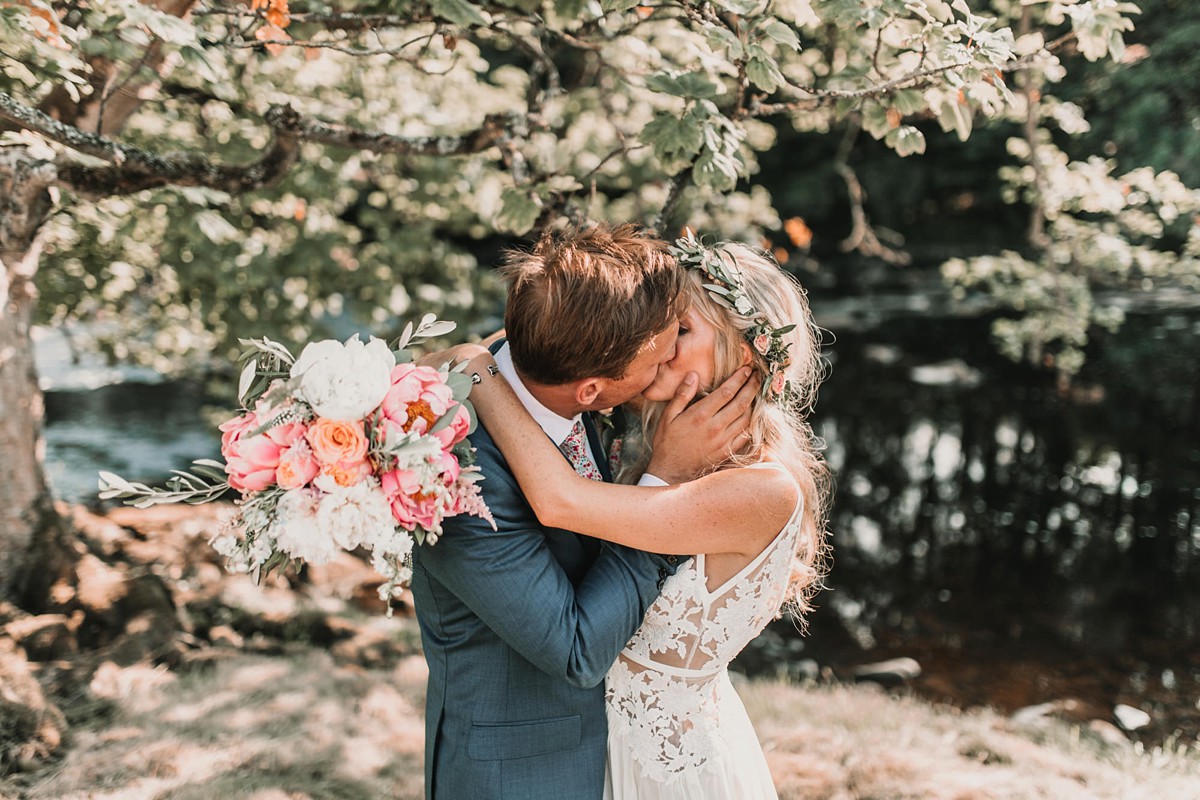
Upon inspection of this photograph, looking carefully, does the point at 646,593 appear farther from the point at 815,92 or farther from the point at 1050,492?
the point at 1050,492

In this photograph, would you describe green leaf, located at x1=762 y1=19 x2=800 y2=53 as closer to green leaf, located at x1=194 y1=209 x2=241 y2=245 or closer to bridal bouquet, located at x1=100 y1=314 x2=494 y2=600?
bridal bouquet, located at x1=100 y1=314 x2=494 y2=600

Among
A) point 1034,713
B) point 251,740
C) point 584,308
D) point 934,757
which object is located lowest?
point 1034,713

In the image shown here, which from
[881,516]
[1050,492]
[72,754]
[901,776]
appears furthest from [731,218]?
[72,754]

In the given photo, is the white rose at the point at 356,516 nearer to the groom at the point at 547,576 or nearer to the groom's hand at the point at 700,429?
the groom at the point at 547,576

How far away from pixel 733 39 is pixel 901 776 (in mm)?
3300

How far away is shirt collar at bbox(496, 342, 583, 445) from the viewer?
205 centimetres

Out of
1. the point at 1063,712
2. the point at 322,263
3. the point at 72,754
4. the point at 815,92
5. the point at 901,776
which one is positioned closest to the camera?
the point at 815,92

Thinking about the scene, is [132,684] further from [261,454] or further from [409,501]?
[409,501]

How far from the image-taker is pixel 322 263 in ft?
20.7

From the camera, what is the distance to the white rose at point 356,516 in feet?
5.31

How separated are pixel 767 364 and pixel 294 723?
3020 mm

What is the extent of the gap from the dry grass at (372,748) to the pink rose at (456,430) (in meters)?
2.37

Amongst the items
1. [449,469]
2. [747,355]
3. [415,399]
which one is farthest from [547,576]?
[747,355]

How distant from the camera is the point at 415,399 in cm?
171
